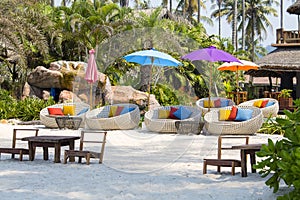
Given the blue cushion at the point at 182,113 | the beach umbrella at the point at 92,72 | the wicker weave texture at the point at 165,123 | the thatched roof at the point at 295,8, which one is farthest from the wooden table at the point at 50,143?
the thatched roof at the point at 295,8

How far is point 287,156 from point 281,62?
54.5 ft

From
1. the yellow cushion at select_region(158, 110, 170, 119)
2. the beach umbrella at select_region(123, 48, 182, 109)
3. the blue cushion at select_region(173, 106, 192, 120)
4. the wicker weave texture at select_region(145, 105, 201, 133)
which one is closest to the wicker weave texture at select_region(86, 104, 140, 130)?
the wicker weave texture at select_region(145, 105, 201, 133)

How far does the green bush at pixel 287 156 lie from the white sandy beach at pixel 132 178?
31.9 inches

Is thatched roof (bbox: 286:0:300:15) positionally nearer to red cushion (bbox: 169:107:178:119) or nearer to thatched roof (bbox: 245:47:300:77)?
thatched roof (bbox: 245:47:300:77)

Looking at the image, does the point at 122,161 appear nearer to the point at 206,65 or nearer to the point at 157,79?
the point at 157,79

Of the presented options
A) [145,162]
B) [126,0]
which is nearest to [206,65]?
[145,162]

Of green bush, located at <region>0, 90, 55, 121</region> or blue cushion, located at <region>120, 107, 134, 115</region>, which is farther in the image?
green bush, located at <region>0, 90, 55, 121</region>

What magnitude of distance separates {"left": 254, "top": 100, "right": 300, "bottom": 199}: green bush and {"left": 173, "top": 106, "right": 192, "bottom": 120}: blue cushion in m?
7.26

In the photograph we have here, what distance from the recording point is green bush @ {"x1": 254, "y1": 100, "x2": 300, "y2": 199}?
161 inches

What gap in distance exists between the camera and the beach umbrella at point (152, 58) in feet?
33.5

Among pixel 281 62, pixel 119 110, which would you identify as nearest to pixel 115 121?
pixel 119 110

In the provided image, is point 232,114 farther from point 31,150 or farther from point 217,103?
point 31,150

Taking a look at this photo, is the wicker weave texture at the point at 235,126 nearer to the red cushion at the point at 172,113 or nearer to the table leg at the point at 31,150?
the red cushion at the point at 172,113

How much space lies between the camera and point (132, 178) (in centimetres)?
632
